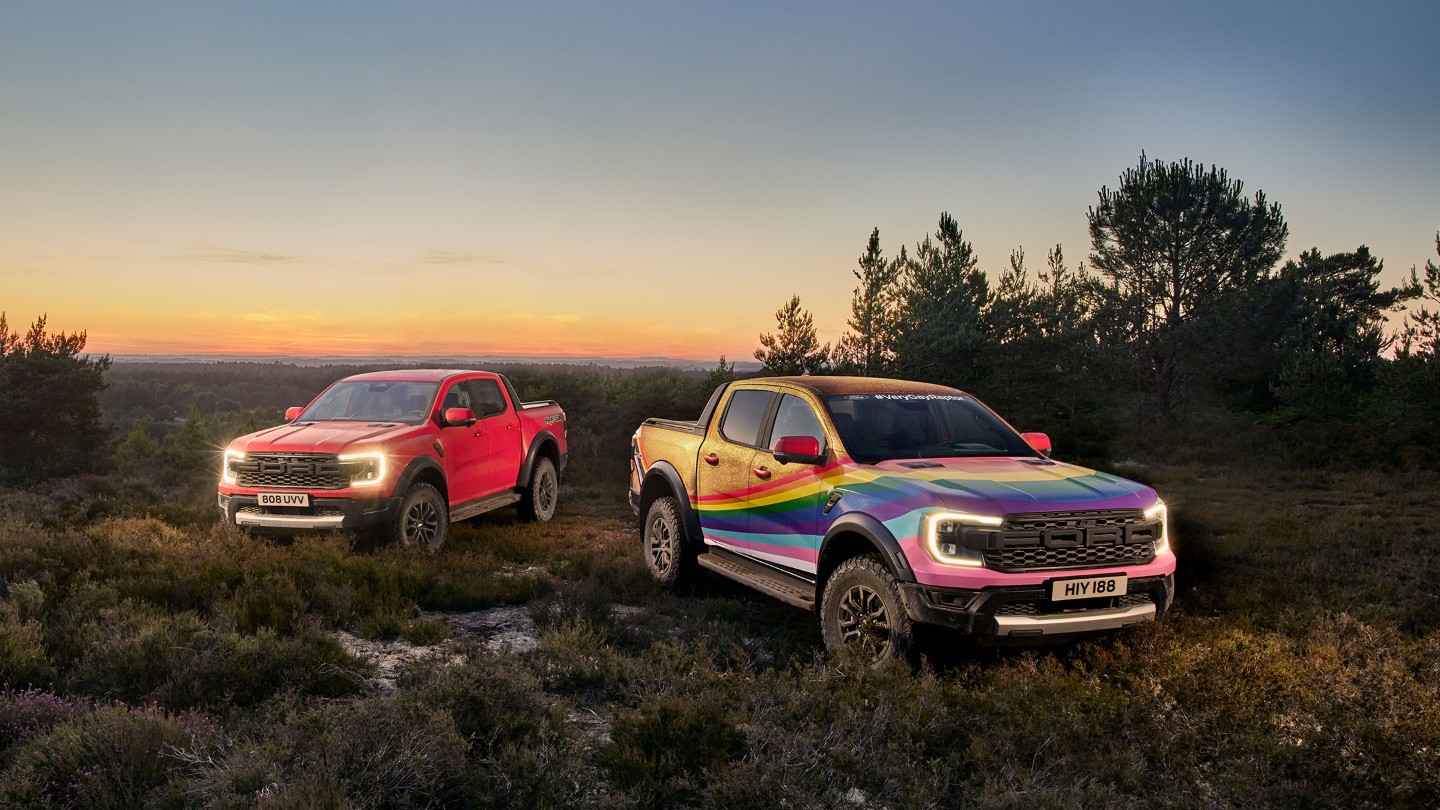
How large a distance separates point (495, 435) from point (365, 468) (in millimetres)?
2379

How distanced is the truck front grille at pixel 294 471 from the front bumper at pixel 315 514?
17cm

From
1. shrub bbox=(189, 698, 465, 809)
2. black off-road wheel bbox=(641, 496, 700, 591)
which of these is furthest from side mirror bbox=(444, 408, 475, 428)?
shrub bbox=(189, 698, 465, 809)

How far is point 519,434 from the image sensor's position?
11.9m

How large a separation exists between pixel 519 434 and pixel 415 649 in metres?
5.51

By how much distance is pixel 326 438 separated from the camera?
9133 mm

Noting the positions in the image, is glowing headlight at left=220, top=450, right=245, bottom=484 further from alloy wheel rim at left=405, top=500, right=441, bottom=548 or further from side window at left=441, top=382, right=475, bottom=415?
side window at left=441, top=382, right=475, bottom=415

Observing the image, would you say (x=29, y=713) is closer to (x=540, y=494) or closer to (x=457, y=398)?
(x=457, y=398)

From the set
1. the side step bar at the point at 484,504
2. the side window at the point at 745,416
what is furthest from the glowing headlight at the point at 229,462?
the side window at the point at 745,416

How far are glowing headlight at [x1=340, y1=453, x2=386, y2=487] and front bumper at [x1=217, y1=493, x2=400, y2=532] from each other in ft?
0.62

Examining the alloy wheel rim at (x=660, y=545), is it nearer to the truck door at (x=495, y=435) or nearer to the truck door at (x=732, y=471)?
the truck door at (x=732, y=471)

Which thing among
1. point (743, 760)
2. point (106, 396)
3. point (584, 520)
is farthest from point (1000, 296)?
point (106, 396)

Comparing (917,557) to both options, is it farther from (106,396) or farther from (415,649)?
(106,396)

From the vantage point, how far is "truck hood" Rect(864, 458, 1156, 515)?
5.09 metres

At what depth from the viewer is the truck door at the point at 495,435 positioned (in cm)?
1102
